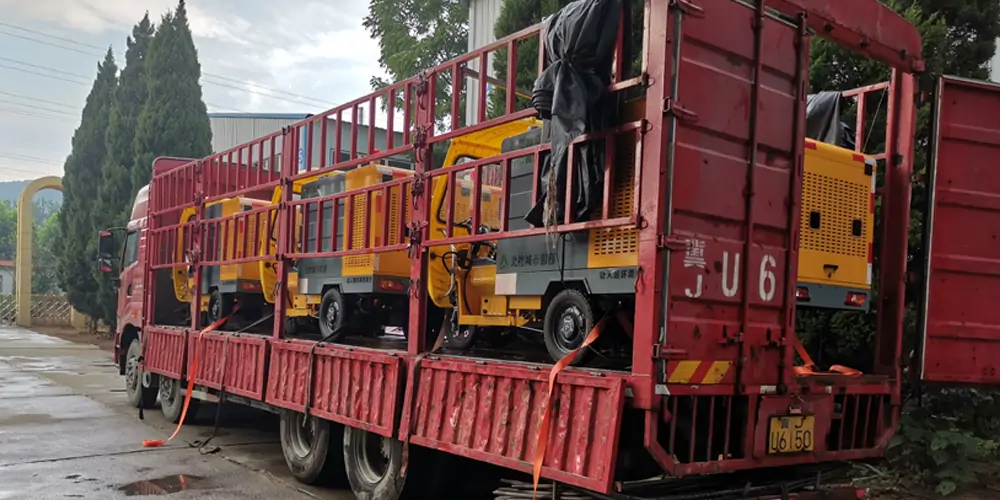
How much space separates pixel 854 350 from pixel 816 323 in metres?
0.38

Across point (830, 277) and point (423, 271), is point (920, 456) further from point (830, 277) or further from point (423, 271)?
point (423, 271)

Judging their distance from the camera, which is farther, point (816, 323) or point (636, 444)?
point (816, 323)

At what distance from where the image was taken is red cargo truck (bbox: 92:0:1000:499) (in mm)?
3887

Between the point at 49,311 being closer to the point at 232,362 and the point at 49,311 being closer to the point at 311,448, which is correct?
the point at 232,362

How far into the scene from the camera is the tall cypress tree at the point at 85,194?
2636 centimetres

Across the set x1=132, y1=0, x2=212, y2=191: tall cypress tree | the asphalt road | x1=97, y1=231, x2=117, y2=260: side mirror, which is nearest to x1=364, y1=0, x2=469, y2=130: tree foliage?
x1=132, y1=0, x2=212, y2=191: tall cypress tree

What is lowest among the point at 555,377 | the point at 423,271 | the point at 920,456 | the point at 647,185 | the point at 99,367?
the point at 99,367

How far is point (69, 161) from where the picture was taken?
29.4m

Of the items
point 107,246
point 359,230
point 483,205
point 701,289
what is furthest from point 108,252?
point 701,289

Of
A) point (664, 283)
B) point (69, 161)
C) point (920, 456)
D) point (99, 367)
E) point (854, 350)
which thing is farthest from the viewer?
point (69, 161)

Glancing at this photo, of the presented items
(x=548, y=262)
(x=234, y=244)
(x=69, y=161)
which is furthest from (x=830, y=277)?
(x=69, y=161)

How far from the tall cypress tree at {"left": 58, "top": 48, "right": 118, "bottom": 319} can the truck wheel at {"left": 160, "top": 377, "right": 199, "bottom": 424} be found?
1708 cm

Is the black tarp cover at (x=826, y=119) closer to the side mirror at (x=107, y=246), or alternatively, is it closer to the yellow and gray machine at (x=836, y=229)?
the yellow and gray machine at (x=836, y=229)

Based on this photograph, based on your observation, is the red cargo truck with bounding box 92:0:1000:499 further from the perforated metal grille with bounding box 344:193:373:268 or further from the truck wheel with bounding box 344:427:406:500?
the perforated metal grille with bounding box 344:193:373:268
